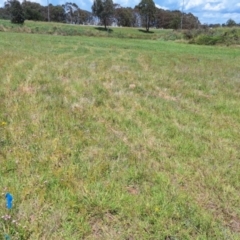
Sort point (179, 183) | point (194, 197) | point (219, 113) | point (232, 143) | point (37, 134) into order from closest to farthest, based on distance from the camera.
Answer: point (194, 197) → point (179, 183) → point (37, 134) → point (232, 143) → point (219, 113)

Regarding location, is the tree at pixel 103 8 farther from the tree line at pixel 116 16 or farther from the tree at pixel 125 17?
the tree at pixel 125 17

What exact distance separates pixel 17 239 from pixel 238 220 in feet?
6.44

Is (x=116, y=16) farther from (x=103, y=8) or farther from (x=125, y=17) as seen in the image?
(x=103, y=8)

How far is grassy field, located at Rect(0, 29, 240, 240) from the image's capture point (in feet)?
8.21

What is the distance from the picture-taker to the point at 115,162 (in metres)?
3.48

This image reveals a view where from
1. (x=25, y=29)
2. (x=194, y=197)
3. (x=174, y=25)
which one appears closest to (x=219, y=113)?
(x=194, y=197)

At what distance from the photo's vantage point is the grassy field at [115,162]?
250 centimetres

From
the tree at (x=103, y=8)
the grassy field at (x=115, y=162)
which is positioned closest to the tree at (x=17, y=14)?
the tree at (x=103, y=8)

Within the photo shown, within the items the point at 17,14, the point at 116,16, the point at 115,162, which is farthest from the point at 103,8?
the point at 115,162

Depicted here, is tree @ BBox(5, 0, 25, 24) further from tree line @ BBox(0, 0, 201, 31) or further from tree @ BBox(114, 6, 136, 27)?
tree @ BBox(114, 6, 136, 27)

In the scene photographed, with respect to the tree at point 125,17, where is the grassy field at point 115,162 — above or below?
below

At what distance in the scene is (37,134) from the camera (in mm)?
3994

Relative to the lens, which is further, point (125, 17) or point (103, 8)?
point (125, 17)

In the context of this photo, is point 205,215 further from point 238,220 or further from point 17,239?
point 17,239
